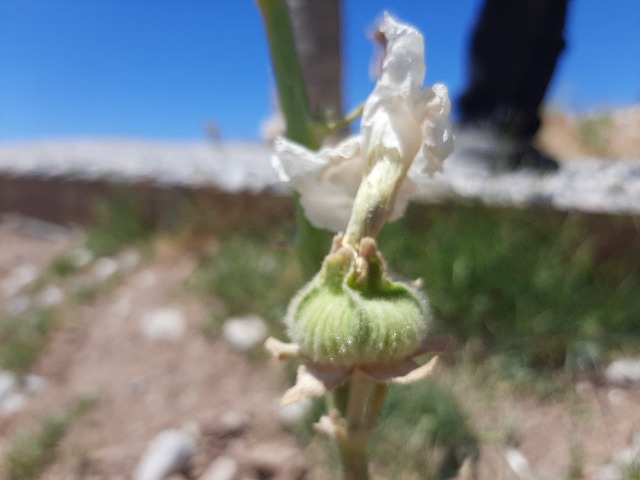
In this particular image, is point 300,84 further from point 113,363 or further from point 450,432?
point 113,363

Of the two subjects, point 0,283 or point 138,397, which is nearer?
point 138,397

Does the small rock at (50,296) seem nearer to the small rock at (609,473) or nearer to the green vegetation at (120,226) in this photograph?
the green vegetation at (120,226)

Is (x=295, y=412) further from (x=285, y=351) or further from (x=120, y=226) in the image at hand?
(x=120, y=226)

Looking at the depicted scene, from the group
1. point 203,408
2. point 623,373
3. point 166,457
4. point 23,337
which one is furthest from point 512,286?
point 23,337

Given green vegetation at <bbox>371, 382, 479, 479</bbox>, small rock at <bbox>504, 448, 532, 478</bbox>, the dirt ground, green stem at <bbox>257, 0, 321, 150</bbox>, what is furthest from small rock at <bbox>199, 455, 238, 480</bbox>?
green stem at <bbox>257, 0, 321, 150</bbox>

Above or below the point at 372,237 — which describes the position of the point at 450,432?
below

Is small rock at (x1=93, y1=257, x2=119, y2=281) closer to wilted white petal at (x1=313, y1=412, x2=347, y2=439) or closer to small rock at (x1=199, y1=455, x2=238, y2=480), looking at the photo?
small rock at (x1=199, y1=455, x2=238, y2=480)

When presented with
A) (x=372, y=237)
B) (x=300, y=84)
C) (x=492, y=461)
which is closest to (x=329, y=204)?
(x=372, y=237)
